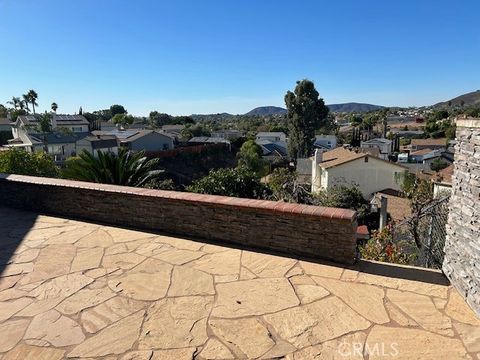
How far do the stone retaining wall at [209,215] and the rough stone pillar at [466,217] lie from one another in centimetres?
86

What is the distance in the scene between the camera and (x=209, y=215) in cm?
403

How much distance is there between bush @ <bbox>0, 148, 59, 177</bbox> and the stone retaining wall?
2.97 meters

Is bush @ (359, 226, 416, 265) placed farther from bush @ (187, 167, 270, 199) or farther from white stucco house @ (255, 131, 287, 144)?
white stucco house @ (255, 131, 287, 144)

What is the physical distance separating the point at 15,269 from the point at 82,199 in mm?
1577

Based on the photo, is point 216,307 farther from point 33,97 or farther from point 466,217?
point 33,97

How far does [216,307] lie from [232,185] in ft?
18.8

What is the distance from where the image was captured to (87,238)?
14.1 ft

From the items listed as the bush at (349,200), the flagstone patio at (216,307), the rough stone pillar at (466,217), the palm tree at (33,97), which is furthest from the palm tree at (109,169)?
the palm tree at (33,97)

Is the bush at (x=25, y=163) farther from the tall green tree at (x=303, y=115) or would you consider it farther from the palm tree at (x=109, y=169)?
the tall green tree at (x=303, y=115)

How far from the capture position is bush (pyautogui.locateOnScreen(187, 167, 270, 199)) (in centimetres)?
833

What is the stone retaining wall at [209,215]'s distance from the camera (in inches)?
135

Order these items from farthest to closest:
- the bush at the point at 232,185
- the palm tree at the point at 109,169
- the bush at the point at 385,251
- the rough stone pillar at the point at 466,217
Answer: the bush at the point at 232,185 < the palm tree at the point at 109,169 < the bush at the point at 385,251 < the rough stone pillar at the point at 466,217

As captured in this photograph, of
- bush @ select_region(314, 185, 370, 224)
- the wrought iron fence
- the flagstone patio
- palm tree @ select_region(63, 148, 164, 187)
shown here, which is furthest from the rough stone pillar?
bush @ select_region(314, 185, 370, 224)

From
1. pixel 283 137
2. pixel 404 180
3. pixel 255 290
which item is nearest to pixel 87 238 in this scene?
pixel 255 290
